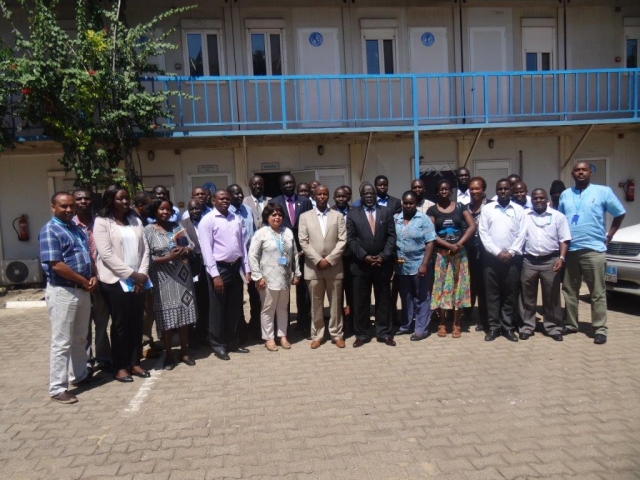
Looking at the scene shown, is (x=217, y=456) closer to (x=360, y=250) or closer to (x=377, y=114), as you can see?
(x=360, y=250)

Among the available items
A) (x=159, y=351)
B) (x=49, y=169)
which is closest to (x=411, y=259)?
(x=159, y=351)

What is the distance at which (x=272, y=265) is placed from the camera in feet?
17.8

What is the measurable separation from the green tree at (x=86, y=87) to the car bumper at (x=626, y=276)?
743cm

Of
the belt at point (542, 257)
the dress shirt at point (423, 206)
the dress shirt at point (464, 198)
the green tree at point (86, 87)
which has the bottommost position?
the belt at point (542, 257)

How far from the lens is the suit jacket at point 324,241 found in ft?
17.9

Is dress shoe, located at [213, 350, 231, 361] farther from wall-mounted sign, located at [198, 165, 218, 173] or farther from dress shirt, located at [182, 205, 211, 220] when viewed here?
wall-mounted sign, located at [198, 165, 218, 173]

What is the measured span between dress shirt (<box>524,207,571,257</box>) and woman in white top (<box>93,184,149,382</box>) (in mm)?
4158

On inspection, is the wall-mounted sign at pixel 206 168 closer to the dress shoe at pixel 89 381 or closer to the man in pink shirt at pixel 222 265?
the man in pink shirt at pixel 222 265

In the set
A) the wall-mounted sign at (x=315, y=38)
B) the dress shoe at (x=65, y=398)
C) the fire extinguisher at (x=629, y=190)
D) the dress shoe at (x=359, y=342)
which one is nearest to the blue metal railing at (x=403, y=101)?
the wall-mounted sign at (x=315, y=38)

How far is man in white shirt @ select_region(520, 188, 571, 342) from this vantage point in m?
5.46

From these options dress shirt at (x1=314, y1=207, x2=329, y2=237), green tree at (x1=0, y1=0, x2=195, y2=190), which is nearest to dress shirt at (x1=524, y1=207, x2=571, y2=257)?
dress shirt at (x1=314, y1=207, x2=329, y2=237)

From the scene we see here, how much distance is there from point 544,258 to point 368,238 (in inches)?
79.8

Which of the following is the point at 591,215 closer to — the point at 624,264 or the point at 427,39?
the point at 624,264

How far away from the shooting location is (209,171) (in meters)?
10.7
